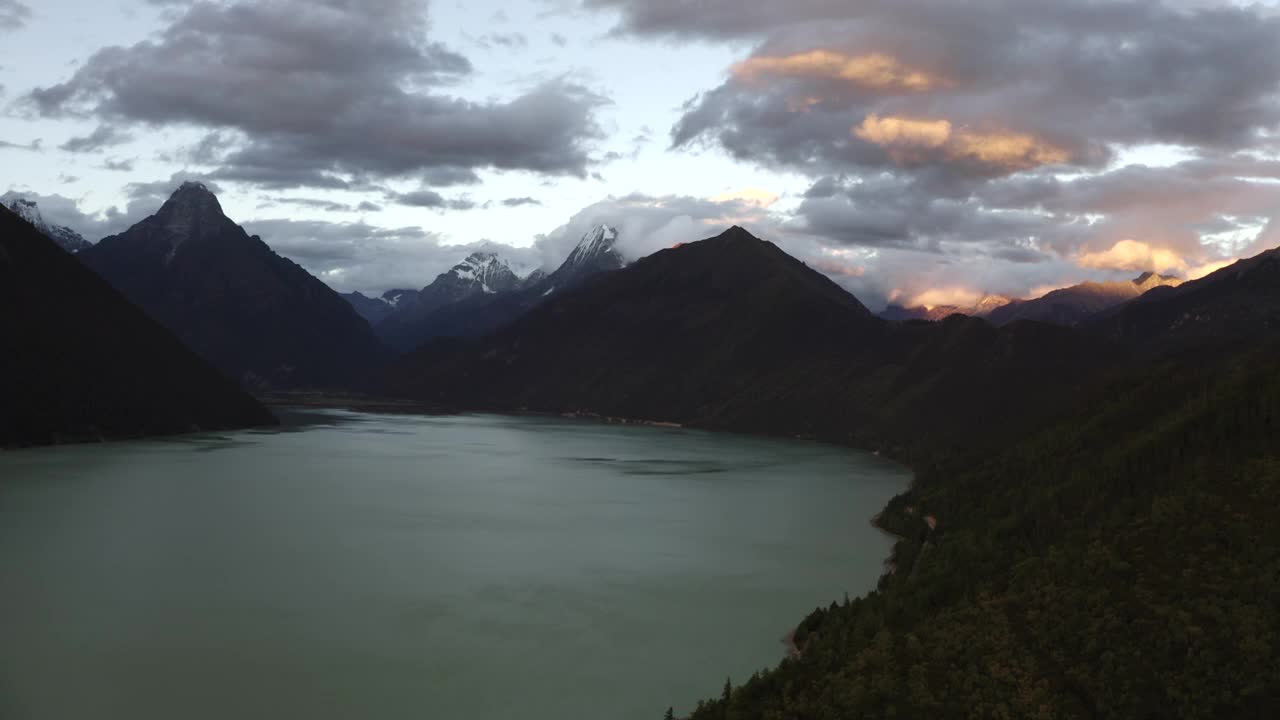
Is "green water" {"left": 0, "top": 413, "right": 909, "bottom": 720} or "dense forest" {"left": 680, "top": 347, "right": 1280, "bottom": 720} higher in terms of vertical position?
"dense forest" {"left": 680, "top": 347, "right": 1280, "bottom": 720}

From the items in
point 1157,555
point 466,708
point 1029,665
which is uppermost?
point 1157,555

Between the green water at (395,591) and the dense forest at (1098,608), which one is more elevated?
the dense forest at (1098,608)

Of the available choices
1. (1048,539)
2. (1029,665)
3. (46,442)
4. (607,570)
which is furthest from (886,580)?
(46,442)

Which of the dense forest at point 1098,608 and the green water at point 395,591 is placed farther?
the green water at point 395,591

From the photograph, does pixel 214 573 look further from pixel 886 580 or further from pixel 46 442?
pixel 46 442

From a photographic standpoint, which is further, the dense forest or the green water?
the green water
